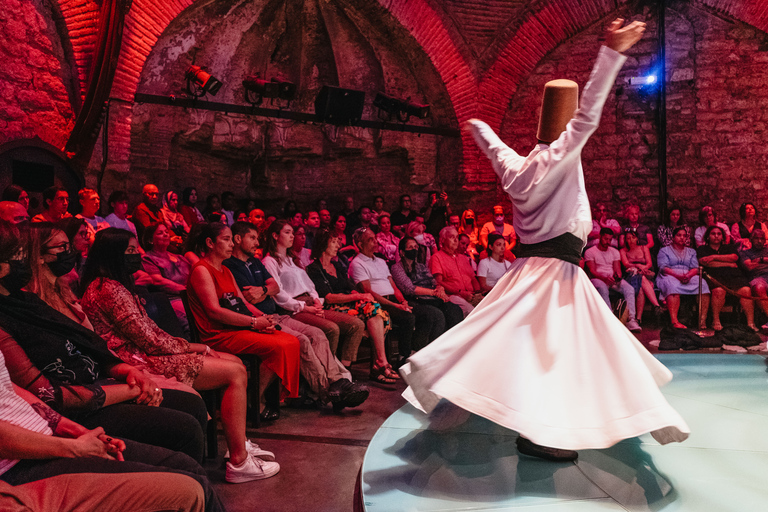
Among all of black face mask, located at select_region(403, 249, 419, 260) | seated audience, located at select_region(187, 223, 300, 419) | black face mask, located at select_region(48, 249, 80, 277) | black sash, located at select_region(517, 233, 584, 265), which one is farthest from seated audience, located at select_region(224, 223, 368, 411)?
black face mask, located at select_region(403, 249, 419, 260)

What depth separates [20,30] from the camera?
6.62 metres

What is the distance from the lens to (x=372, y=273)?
569cm

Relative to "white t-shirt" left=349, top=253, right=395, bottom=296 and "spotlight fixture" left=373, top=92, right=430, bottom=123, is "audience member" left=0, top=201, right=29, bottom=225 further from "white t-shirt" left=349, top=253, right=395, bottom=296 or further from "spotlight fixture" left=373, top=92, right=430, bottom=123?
"spotlight fixture" left=373, top=92, right=430, bottom=123

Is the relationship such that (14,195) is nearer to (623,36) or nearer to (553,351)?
(553,351)

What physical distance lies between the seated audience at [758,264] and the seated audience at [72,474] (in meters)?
7.53

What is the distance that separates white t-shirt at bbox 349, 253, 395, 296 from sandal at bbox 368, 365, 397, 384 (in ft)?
2.78

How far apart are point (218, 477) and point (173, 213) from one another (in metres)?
5.24

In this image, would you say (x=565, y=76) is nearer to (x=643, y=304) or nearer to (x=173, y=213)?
(x=643, y=304)

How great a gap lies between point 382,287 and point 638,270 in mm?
4043

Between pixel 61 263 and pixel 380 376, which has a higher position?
pixel 61 263

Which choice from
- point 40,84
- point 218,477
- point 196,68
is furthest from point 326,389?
point 196,68

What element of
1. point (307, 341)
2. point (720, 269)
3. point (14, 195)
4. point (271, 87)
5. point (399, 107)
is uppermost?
point (271, 87)

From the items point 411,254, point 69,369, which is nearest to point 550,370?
point 69,369

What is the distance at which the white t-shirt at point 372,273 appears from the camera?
18.4 ft
